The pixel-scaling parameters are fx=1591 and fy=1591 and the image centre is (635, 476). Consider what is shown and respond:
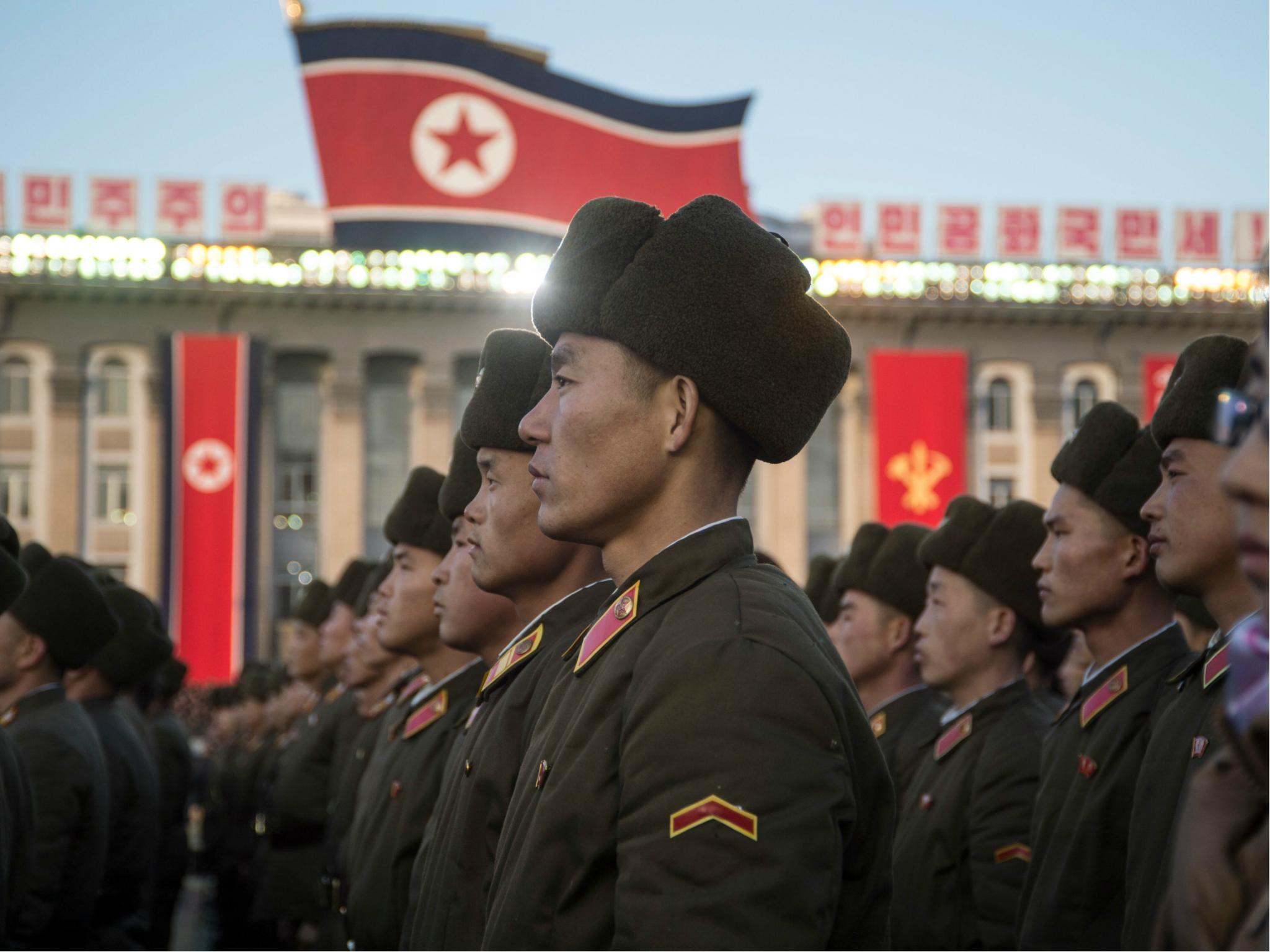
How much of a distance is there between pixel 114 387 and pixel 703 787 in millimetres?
40609

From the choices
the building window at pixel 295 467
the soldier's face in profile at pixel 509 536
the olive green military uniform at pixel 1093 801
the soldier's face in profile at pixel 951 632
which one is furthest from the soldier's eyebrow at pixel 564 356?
the building window at pixel 295 467

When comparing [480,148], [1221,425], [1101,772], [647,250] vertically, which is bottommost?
[1101,772]

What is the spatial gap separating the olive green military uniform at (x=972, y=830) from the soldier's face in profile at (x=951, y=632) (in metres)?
0.19

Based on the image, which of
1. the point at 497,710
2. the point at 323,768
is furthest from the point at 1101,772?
the point at 323,768

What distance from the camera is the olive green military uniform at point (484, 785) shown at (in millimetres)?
3445

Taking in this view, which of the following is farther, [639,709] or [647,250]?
[647,250]

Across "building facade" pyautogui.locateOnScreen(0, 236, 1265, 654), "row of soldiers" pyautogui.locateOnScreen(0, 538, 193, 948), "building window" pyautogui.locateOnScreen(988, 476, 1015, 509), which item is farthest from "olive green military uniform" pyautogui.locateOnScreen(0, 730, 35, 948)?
"building window" pyautogui.locateOnScreen(988, 476, 1015, 509)

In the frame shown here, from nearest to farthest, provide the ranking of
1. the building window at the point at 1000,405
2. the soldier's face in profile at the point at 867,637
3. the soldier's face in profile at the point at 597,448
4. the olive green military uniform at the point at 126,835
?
the soldier's face in profile at the point at 597,448, the soldier's face in profile at the point at 867,637, the olive green military uniform at the point at 126,835, the building window at the point at 1000,405

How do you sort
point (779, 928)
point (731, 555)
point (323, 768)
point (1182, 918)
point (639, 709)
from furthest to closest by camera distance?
point (323, 768)
point (731, 555)
point (639, 709)
point (779, 928)
point (1182, 918)

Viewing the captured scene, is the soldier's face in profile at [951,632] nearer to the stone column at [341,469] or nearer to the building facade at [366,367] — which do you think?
the building facade at [366,367]

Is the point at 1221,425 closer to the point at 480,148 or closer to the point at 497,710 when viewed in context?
the point at 497,710

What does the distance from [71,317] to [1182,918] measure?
41051mm

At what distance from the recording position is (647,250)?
2.87 meters

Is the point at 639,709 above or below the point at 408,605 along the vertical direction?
above
